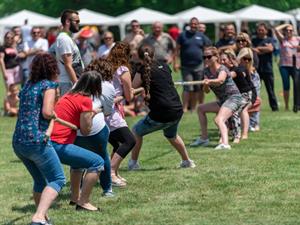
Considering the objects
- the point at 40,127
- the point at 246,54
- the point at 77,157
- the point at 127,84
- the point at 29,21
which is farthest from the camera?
→ the point at 29,21

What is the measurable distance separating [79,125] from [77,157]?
1.04 ft

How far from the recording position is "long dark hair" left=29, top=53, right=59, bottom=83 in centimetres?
823

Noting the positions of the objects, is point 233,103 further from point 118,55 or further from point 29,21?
point 29,21

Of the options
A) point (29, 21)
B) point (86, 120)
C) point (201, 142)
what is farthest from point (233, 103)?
point (29, 21)

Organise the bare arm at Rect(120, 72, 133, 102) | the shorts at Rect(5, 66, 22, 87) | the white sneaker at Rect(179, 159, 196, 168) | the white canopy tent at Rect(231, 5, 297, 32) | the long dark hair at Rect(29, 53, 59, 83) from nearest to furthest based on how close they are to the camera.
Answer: the long dark hair at Rect(29, 53, 59, 83)
the bare arm at Rect(120, 72, 133, 102)
the white sneaker at Rect(179, 159, 196, 168)
the shorts at Rect(5, 66, 22, 87)
the white canopy tent at Rect(231, 5, 297, 32)

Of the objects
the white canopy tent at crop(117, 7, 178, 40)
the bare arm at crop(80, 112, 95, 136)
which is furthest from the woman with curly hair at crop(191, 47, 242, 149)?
the white canopy tent at crop(117, 7, 178, 40)

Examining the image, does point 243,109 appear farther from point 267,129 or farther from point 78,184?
point 78,184

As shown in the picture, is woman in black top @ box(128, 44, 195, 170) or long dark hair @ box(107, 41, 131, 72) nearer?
long dark hair @ box(107, 41, 131, 72)

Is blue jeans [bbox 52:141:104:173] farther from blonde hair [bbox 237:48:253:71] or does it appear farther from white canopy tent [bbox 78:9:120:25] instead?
white canopy tent [bbox 78:9:120:25]

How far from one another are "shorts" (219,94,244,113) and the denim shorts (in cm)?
244

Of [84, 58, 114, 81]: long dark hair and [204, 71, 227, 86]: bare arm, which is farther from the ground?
[84, 58, 114, 81]: long dark hair

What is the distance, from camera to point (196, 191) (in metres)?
10.3

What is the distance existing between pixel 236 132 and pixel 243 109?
1.28 ft

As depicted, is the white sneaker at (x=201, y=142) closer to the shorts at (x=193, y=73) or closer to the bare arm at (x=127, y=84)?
the bare arm at (x=127, y=84)
